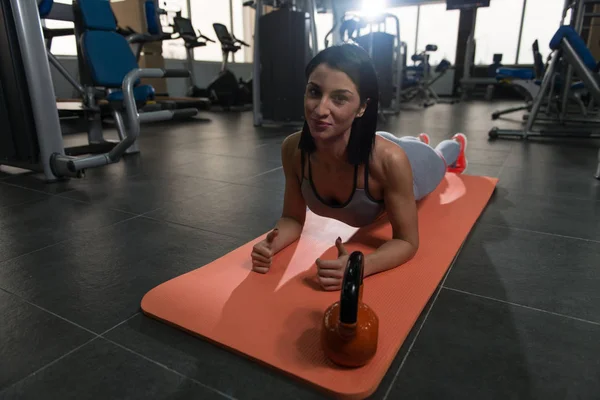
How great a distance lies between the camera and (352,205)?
1258 millimetres

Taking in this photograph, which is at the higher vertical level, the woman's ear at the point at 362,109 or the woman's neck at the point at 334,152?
the woman's ear at the point at 362,109

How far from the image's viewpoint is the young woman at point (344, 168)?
1024 millimetres

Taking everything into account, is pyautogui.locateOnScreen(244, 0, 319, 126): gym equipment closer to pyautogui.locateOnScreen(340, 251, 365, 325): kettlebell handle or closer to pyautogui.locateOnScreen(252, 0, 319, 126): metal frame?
pyautogui.locateOnScreen(252, 0, 319, 126): metal frame

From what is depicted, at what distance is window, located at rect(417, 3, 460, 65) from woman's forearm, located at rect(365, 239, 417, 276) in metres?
10.2

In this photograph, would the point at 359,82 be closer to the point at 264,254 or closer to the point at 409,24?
the point at 264,254

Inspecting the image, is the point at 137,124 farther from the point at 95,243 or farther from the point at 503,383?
the point at 503,383

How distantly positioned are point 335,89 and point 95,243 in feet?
3.41

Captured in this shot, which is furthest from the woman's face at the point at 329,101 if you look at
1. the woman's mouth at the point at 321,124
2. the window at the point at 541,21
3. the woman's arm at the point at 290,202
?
the window at the point at 541,21

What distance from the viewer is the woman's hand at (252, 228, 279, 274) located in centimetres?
115

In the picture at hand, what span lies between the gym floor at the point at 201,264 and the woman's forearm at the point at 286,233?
22 centimetres

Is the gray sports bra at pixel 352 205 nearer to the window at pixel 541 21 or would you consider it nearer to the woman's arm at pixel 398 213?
the woman's arm at pixel 398 213

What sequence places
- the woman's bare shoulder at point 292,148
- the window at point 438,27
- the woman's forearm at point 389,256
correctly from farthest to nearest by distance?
1. the window at point 438,27
2. the woman's bare shoulder at point 292,148
3. the woman's forearm at point 389,256

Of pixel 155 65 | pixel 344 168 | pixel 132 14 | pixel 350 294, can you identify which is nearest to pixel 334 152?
pixel 344 168

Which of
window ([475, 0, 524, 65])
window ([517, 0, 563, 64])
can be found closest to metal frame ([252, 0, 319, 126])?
window ([475, 0, 524, 65])
